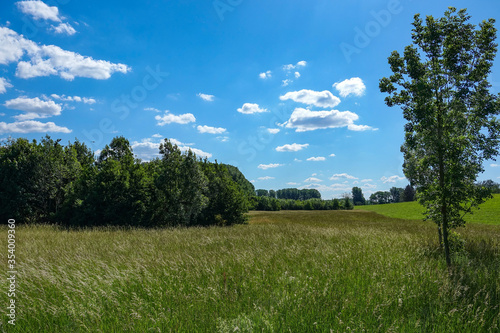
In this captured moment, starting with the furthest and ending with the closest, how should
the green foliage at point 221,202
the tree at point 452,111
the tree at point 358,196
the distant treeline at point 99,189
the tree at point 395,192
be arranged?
the tree at point 395,192
the tree at point 358,196
the green foliage at point 221,202
the distant treeline at point 99,189
the tree at point 452,111

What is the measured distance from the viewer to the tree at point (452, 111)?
7297mm

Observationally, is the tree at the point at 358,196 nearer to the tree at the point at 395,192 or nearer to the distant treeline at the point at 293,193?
the tree at the point at 395,192

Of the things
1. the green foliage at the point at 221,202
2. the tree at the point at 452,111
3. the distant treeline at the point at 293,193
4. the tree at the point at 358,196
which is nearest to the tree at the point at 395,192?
the tree at the point at 358,196

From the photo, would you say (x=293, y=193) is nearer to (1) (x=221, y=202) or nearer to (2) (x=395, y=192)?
(2) (x=395, y=192)

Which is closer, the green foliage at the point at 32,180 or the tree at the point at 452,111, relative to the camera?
the tree at the point at 452,111

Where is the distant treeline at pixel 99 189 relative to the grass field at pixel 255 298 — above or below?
above

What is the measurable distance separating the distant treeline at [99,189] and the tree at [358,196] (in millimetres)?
158569

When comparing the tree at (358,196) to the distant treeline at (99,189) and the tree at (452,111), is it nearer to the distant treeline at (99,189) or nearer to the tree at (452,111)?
the distant treeline at (99,189)

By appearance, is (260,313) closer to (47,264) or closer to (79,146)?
(47,264)

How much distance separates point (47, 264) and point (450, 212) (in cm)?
1167

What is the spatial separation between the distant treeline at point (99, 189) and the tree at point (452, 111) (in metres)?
16.4

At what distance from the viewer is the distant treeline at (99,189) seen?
19703 mm

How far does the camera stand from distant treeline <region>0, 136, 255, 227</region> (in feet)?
64.6

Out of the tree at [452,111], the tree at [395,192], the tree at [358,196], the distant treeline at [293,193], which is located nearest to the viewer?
the tree at [452,111]
